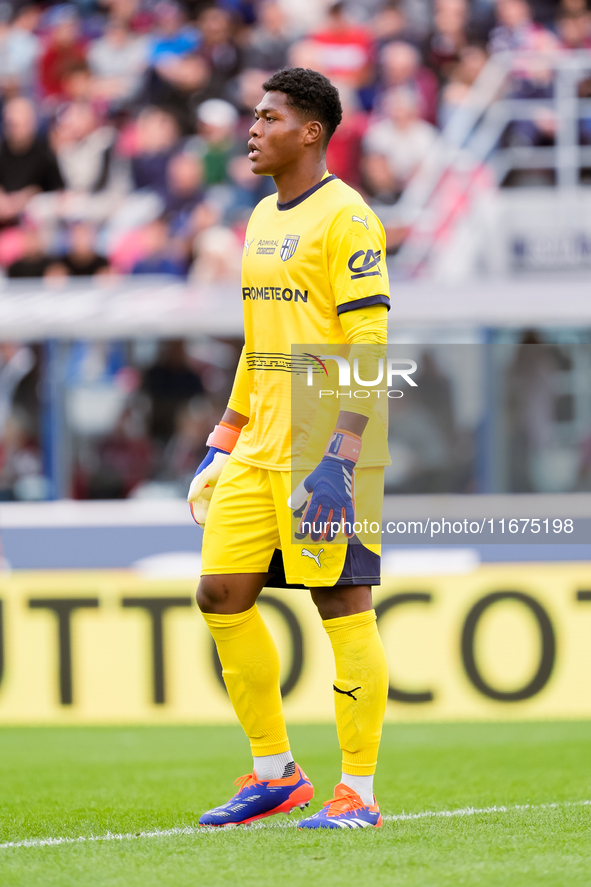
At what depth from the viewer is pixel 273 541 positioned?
3.60 meters

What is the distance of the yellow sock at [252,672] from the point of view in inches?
144

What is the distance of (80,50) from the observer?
38.9ft

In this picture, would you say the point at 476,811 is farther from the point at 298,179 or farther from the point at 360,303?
the point at 298,179

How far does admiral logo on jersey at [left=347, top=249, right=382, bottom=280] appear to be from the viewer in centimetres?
340

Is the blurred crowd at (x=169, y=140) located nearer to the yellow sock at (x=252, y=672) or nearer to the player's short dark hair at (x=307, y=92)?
the yellow sock at (x=252, y=672)

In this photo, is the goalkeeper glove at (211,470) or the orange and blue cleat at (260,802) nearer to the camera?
the orange and blue cleat at (260,802)

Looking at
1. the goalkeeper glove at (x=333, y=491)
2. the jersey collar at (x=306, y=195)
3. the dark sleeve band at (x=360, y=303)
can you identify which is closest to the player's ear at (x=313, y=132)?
the jersey collar at (x=306, y=195)

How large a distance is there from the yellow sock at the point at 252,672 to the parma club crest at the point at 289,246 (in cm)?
102

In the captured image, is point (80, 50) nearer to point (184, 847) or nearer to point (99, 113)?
point (99, 113)

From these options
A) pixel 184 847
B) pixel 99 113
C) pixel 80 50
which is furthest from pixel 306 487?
pixel 80 50

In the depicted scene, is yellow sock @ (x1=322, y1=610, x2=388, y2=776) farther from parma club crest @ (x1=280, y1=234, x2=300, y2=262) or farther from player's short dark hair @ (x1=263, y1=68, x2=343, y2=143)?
player's short dark hair @ (x1=263, y1=68, x2=343, y2=143)

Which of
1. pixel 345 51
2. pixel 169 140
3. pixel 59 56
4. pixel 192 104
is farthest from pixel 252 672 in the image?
pixel 59 56

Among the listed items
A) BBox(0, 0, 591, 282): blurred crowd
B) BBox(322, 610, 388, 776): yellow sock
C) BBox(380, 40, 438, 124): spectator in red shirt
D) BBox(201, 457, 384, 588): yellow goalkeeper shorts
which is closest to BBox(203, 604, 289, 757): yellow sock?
BBox(201, 457, 384, 588): yellow goalkeeper shorts

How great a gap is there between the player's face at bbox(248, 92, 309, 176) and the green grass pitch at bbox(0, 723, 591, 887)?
6.17ft
